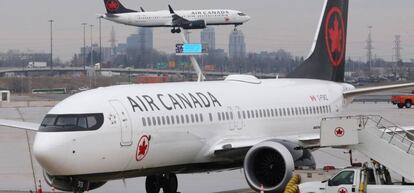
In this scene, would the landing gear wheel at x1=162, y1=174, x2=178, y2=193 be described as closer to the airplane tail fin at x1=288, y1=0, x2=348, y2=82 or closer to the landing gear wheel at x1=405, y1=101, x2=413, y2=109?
the airplane tail fin at x1=288, y1=0, x2=348, y2=82

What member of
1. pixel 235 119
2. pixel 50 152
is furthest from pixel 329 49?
pixel 50 152

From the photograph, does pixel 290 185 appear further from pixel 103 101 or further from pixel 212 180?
pixel 212 180

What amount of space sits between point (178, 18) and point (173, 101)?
97.4m

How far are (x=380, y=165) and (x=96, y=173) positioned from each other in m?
7.66

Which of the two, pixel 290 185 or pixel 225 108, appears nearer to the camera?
pixel 290 185

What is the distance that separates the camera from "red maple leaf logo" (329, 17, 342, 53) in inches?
1560

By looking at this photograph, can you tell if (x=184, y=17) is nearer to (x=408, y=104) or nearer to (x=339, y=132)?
(x=408, y=104)

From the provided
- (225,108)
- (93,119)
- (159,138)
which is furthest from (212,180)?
(93,119)

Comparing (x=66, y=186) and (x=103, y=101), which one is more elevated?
(x=103, y=101)

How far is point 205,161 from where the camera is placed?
28531 millimetres

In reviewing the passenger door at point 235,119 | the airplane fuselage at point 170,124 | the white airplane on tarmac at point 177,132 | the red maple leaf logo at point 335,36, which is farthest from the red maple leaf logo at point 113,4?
the passenger door at point 235,119

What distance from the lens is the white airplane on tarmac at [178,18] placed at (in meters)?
126

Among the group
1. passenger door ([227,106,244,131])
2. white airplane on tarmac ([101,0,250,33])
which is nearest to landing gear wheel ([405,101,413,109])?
white airplane on tarmac ([101,0,250,33])

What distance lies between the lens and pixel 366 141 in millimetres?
26188
